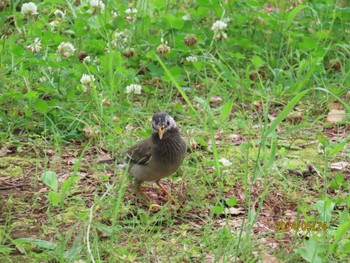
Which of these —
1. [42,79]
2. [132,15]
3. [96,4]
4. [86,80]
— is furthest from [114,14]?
[86,80]

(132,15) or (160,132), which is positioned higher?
(160,132)

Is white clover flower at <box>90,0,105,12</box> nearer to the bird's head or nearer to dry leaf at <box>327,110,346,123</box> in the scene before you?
the bird's head

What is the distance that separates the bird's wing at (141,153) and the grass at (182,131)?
0.55 ft

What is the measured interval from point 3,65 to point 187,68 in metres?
1.89

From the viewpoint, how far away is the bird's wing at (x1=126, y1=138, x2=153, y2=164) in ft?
17.8

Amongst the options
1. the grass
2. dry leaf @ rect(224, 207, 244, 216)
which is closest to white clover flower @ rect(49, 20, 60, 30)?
the grass

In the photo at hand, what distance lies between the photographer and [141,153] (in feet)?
18.0

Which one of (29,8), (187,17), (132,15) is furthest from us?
(187,17)

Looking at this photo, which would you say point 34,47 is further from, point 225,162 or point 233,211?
point 233,211

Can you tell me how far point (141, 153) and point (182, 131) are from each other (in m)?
1.09

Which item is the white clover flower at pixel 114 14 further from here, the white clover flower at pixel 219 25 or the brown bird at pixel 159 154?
the brown bird at pixel 159 154

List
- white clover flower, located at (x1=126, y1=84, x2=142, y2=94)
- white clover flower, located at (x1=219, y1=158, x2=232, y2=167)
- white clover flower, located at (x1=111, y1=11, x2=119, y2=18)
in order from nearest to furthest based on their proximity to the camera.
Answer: white clover flower, located at (x1=219, y1=158, x2=232, y2=167)
white clover flower, located at (x1=126, y1=84, x2=142, y2=94)
white clover flower, located at (x1=111, y1=11, x2=119, y2=18)

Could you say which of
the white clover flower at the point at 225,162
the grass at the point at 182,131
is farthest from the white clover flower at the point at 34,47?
the white clover flower at the point at 225,162

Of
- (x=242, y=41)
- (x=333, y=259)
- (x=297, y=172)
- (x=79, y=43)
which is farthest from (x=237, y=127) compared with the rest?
(x=333, y=259)
